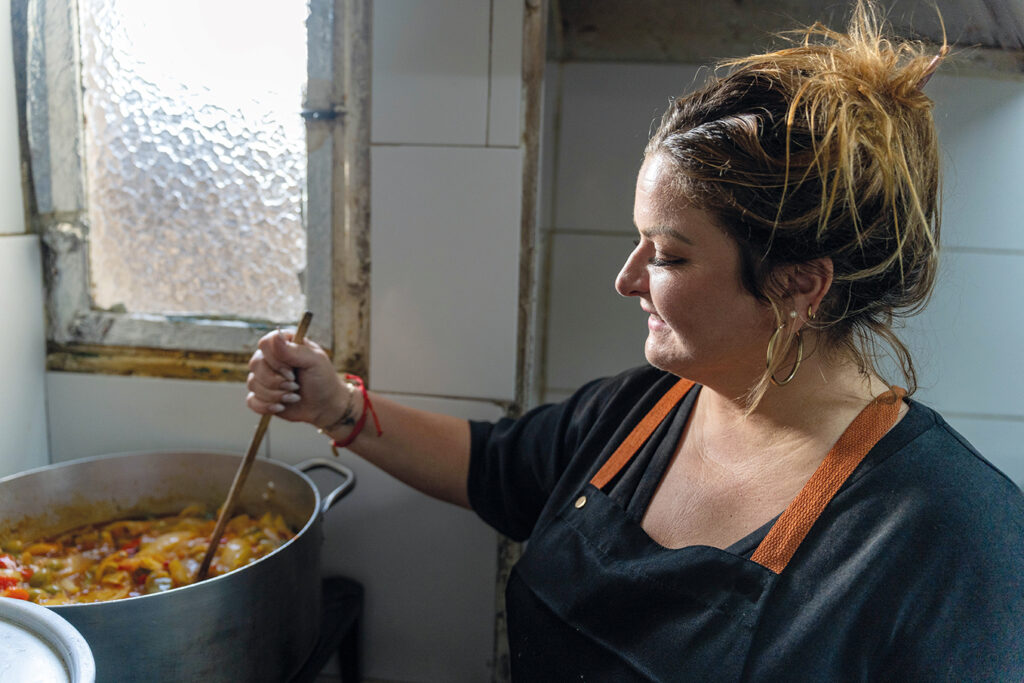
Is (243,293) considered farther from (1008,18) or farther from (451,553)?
(1008,18)

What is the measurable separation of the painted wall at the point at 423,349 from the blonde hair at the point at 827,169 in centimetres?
35

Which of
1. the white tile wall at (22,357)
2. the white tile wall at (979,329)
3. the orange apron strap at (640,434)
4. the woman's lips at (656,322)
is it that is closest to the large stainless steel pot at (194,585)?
the white tile wall at (22,357)

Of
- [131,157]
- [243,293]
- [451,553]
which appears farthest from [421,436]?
[131,157]

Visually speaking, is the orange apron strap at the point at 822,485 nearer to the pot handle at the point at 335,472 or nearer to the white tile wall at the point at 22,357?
the pot handle at the point at 335,472

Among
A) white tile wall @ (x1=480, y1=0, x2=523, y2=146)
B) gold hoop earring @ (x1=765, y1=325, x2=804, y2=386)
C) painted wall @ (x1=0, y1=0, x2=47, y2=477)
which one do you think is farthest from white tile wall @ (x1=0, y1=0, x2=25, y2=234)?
gold hoop earring @ (x1=765, y1=325, x2=804, y2=386)

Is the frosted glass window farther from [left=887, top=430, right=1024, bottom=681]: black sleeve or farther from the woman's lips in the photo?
[left=887, top=430, right=1024, bottom=681]: black sleeve

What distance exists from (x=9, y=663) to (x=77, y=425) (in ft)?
2.40

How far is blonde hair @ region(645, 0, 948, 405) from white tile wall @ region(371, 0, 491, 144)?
1.20ft

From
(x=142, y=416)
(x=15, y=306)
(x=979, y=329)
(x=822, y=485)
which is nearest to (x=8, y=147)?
(x=15, y=306)

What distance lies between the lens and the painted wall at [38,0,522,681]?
3.35ft

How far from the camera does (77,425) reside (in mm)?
1186

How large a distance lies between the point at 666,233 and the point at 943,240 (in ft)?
1.80

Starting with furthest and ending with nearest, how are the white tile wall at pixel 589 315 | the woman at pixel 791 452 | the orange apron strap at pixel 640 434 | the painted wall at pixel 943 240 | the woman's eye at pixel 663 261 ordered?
the white tile wall at pixel 589 315, the painted wall at pixel 943 240, the orange apron strap at pixel 640 434, the woman's eye at pixel 663 261, the woman at pixel 791 452

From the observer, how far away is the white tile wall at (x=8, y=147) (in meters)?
1.07
